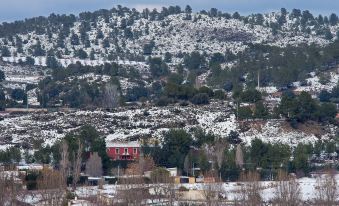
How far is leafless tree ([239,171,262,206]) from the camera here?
2655 inches

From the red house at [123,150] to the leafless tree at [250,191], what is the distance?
15314 millimetres

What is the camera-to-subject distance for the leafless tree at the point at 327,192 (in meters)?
68.1

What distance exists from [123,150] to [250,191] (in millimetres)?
24720

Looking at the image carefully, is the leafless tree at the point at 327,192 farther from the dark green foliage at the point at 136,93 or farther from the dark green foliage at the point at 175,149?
the dark green foliage at the point at 136,93

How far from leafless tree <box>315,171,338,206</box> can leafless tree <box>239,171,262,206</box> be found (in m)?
2.76

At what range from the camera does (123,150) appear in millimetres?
93750

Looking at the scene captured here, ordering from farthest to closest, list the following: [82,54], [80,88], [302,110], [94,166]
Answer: [82,54]
[80,88]
[302,110]
[94,166]

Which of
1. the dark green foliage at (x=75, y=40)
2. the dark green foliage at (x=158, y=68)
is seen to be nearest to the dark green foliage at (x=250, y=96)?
the dark green foliage at (x=158, y=68)

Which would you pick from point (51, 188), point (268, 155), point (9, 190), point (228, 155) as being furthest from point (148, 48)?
point (9, 190)

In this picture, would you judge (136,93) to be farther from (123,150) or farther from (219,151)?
(219,151)

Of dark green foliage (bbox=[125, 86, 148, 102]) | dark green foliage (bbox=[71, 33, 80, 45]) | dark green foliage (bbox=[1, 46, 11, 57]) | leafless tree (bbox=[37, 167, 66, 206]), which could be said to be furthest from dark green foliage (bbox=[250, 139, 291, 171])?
dark green foliage (bbox=[71, 33, 80, 45])

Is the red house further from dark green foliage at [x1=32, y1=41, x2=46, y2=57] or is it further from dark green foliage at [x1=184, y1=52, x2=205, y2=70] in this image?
dark green foliage at [x1=32, y1=41, x2=46, y2=57]

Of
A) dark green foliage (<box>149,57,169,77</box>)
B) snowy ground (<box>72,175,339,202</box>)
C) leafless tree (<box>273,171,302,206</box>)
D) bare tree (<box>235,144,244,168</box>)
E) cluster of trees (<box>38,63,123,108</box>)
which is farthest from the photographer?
dark green foliage (<box>149,57,169,77</box>)

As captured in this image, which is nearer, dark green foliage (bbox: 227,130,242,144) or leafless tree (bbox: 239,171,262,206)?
leafless tree (bbox: 239,171,262,206)
